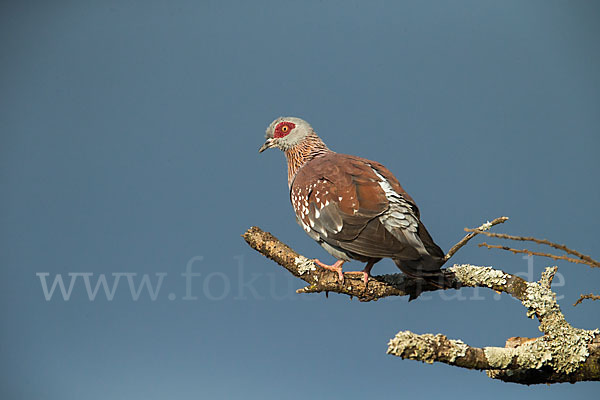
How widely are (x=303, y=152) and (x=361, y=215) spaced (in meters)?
1.54

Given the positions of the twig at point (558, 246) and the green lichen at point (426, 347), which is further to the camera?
the green lichen at point (426, 347)

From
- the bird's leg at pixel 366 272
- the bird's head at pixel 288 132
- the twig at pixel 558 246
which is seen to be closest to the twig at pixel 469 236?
the bird's leg at pixel 366 272

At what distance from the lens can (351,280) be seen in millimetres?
4453

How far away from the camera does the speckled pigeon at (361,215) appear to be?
3.91m

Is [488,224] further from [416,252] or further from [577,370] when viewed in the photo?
[577,370]

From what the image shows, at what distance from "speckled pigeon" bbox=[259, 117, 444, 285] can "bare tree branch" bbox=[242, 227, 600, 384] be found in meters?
0.16

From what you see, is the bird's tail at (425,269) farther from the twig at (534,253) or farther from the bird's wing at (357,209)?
the twig at (534,253)

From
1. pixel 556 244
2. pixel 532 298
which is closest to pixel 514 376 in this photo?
pixel 532 298

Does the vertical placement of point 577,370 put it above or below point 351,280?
below

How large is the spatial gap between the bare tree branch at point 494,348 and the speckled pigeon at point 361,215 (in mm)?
157

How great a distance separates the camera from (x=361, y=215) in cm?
422

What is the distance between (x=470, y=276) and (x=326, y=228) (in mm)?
1217

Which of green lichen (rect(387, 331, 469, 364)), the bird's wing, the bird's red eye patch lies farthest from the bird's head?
green lichen (rect(387, 331, 469, 364))

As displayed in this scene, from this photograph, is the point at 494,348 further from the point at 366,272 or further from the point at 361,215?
the point at 361,215
